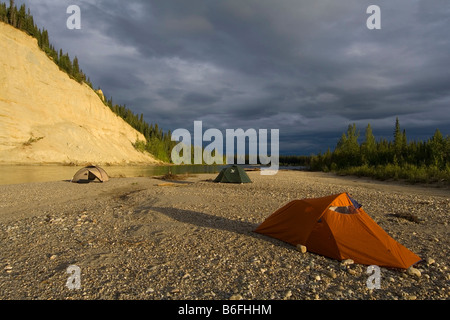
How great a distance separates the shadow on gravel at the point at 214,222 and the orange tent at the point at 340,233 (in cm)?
47

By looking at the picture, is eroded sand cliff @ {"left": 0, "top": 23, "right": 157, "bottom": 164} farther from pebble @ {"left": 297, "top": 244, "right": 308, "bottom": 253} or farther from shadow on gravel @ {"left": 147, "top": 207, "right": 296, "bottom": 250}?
pebble @ {"left": 297, "top": 244, "right": 308, "bottom": 253}

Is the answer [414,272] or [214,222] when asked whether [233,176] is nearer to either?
[214,222]

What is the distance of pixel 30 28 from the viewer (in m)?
61.2

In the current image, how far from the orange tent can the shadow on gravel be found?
467mm

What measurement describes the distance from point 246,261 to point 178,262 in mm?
1448

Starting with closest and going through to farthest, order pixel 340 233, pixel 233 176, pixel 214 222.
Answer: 1. pixel 340 233
2. pixel 214 222
3. pixel 233 176

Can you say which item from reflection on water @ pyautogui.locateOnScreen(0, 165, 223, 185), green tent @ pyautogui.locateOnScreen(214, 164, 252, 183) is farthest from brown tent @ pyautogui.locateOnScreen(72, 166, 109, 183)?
green tent @ pyautogui.locateOnScreen(214, 164, 252, 183)

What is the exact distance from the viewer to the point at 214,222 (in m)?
8.73

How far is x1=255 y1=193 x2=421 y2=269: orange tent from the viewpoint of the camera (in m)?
5.27

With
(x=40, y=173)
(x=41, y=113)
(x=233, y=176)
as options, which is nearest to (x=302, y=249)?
(x=233, y=176)

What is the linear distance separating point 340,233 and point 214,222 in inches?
168
